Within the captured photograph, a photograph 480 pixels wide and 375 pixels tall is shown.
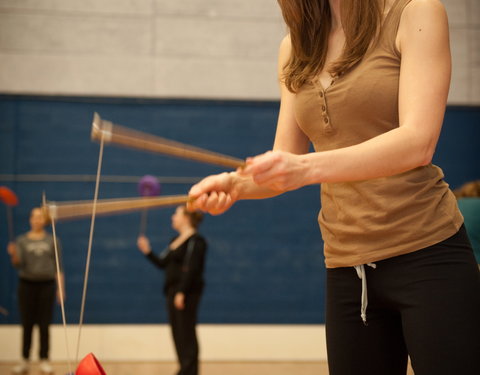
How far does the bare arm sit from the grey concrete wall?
4.71 metres

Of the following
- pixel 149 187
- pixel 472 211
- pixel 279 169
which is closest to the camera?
pixel 279 169

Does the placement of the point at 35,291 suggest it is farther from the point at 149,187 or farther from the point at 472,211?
the point at 472,211

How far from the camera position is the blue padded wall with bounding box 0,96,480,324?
217 inches

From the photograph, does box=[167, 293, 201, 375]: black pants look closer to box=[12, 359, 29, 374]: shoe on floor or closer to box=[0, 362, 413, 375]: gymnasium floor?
box=[0, 362, 413, 375]: gymnasium floor

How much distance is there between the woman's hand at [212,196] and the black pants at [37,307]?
3935 millimetres

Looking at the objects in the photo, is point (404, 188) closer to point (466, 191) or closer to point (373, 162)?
point (373, 162)

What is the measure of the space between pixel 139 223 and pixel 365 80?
4.69m

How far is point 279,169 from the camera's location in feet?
2.96

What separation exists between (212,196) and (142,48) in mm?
4762

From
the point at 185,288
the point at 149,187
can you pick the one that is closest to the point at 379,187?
the point at 185,288

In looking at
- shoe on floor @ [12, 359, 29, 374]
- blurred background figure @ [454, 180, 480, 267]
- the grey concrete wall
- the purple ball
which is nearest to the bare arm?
blurred background figure @ [454, 180, 480, 267]


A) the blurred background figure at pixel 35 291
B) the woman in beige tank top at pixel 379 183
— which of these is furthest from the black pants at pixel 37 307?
the woman in beige tank top at pixel 379 183

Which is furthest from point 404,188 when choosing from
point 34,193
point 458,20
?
point 458,20

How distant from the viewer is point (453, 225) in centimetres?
106
